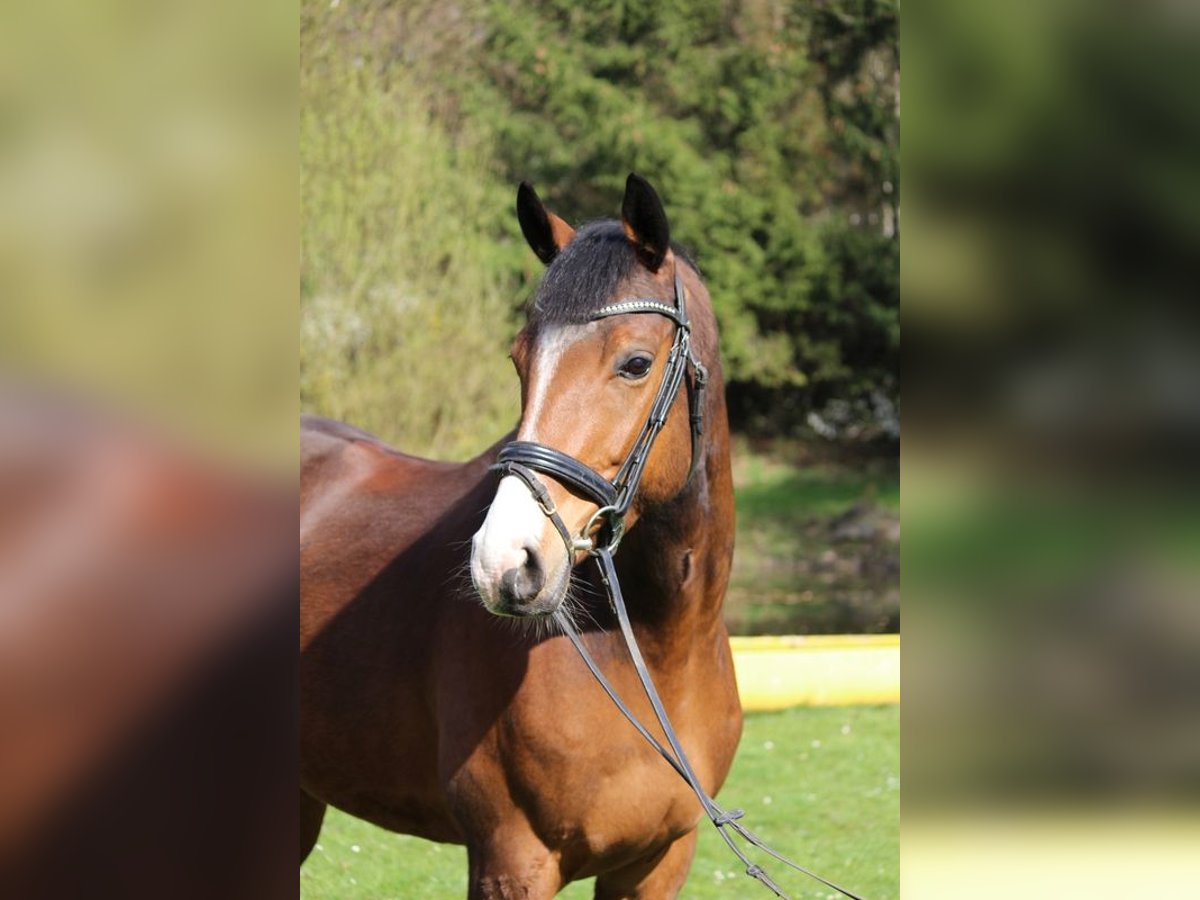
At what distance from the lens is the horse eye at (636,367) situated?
2.32 m

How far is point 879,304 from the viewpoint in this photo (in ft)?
48.7

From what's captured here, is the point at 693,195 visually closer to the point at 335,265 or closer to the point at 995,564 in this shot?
the point at 335,265

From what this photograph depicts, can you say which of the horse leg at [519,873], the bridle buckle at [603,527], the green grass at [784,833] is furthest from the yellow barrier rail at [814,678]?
the bridle buckle at [603,527]

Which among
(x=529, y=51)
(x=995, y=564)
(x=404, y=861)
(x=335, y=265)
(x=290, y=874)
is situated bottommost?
(x=404, y=861)

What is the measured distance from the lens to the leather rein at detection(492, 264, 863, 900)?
2164 millimetres

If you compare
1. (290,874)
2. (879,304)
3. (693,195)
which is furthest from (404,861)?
(879,304)

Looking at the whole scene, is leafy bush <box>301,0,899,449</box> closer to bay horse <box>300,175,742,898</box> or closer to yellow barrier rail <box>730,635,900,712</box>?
yellow barrier rail <box>730,635,900,712</box>

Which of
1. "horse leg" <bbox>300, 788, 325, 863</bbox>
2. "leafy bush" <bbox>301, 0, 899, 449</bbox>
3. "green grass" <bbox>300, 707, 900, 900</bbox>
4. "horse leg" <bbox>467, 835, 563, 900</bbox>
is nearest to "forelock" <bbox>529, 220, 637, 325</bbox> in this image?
"horse leg" <bbox>467, 835, 563, 900</bbox>

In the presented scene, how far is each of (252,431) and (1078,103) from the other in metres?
0.59

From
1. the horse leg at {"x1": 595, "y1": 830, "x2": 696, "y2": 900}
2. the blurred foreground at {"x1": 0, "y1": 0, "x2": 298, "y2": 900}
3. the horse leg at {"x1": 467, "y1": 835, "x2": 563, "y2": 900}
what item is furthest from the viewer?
the horse leg at {"x1": 595, "y1": 830, "x2": 696, "y2": 900}

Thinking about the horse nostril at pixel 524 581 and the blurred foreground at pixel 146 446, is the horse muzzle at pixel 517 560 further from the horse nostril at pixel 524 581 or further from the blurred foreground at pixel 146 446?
the blurred foreground at pixel 146 446

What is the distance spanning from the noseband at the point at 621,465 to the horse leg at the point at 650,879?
97 cm

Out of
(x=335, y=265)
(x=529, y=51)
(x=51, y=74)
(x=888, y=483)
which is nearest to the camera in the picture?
(x=51, y=74)

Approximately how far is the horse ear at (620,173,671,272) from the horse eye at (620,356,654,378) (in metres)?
0.25
